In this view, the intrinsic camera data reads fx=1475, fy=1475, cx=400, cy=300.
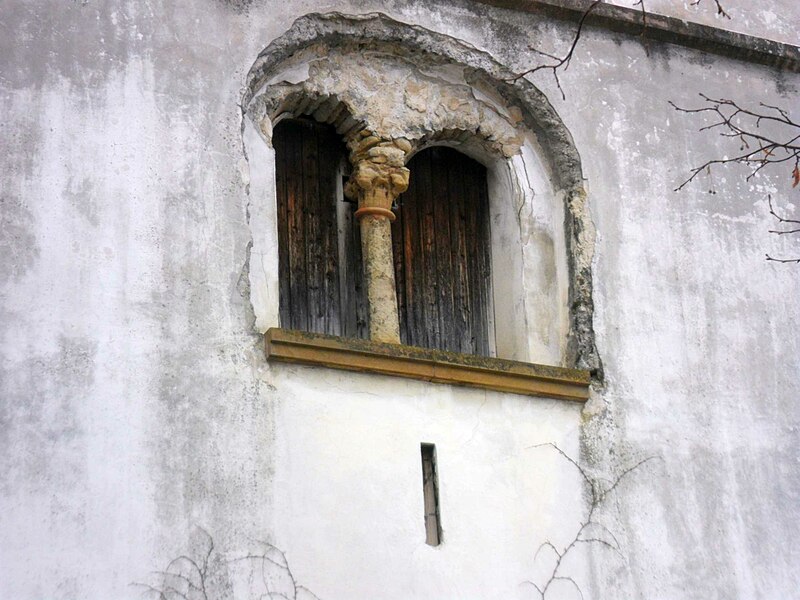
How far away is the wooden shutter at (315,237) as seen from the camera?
8000 mm

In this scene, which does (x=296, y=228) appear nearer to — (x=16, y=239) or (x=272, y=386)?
(x=272, y=386)

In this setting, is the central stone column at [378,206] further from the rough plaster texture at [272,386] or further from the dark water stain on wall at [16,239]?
the dark water stain on wall at [16,239]

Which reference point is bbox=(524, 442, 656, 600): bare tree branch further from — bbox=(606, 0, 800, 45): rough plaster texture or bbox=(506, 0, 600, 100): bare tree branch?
bbox=(606, 0, 800, 45): rough plaster texture

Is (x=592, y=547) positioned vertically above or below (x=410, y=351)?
below

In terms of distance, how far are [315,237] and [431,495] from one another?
5.51 feet

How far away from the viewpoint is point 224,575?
264 inches

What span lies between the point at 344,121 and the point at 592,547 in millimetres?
2709

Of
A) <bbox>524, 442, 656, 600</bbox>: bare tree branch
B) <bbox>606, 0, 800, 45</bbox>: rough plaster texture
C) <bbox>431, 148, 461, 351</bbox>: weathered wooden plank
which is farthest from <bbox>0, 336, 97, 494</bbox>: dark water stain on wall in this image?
<bbox>606, 0, 800, 45</bbox>: rough plaster texture

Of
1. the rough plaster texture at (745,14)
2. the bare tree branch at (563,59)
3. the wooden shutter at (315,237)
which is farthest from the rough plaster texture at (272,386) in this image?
the rough plaster texture at (745,14)

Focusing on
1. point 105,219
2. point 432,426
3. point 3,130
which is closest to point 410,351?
point 432,426

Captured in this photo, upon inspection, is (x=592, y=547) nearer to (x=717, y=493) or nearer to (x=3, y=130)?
(x=717, y=493)

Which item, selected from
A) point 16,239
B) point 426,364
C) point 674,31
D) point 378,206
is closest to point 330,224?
Result: point 378,206

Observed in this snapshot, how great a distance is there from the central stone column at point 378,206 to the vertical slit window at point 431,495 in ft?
2.24

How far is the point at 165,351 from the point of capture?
6.96m
